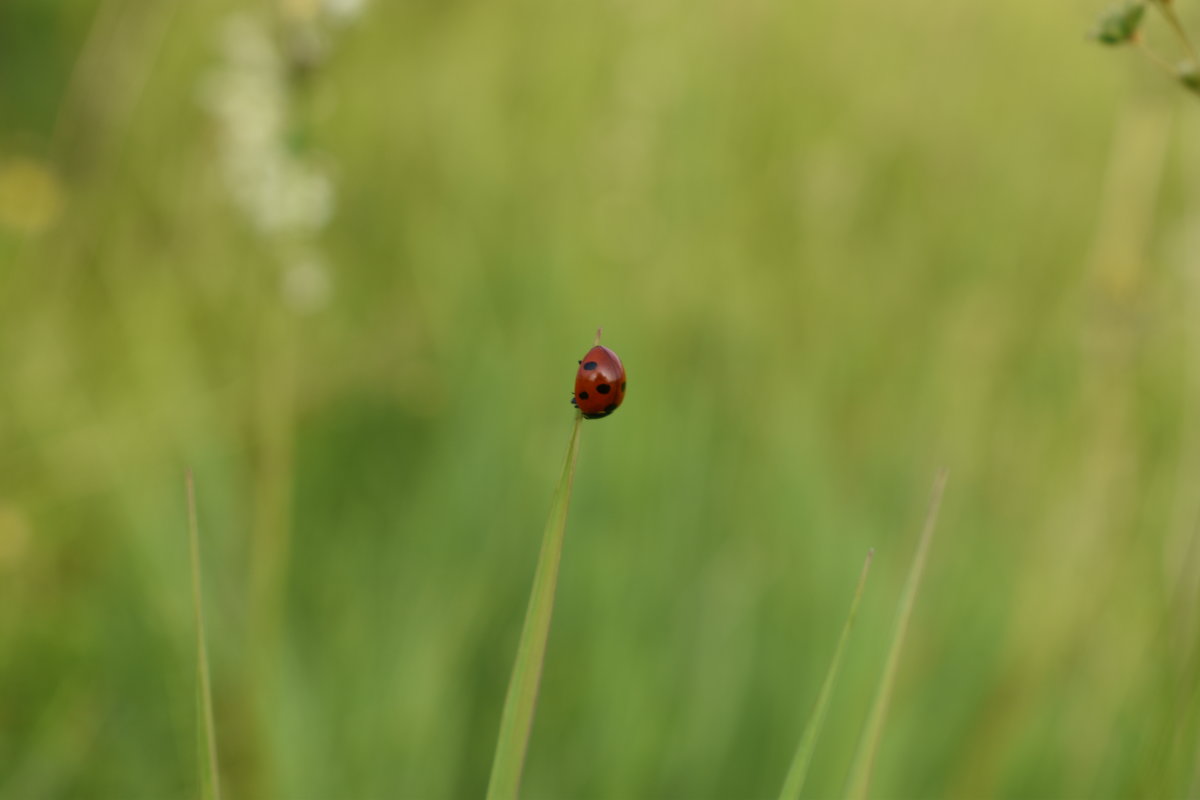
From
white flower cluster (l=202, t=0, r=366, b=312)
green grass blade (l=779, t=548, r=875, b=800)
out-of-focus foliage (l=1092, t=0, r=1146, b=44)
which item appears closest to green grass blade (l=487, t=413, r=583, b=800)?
green grass blade (l=779, t=548, r=875, b=800)

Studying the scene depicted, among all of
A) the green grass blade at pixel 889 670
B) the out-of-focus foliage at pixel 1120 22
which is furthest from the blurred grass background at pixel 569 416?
the out-of-focus foliage at pixel 1120 22

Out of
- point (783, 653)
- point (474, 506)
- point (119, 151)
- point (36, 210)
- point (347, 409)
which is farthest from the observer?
point (119, 151)

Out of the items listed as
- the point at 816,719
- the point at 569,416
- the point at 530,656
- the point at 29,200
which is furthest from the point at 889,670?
the point at 29,200

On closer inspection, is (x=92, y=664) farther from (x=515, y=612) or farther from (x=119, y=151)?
(x=119, y=151)

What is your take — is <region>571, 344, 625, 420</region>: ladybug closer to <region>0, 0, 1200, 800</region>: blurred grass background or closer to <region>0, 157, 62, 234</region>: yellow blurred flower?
<region>0, 0, 1200, 800</region>: blurred grass background

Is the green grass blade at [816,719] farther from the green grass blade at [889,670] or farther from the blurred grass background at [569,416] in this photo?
the blurred grass background at [569,416]

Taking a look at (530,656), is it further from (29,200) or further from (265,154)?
(29,200)

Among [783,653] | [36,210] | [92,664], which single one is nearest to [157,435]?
[92,664]
